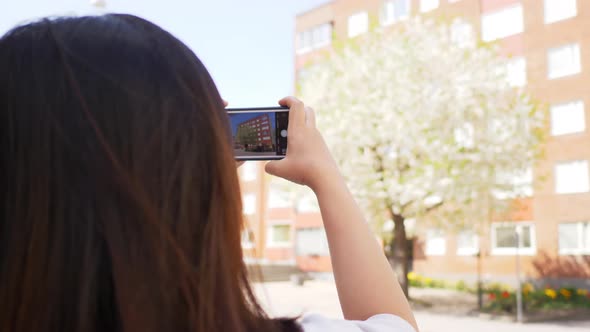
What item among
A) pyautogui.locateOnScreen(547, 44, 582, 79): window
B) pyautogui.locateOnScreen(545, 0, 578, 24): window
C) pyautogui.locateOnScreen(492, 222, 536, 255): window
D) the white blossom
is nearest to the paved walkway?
the white blossom

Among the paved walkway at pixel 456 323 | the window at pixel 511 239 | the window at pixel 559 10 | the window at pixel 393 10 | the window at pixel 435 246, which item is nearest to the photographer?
the paved walkway at pixel 456 323

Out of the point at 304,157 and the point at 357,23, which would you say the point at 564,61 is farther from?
the point at 304,157

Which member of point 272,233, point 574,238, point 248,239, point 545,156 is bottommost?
point 272,233

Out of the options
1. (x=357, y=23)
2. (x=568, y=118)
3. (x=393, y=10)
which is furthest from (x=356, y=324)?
(x=357, y=23)

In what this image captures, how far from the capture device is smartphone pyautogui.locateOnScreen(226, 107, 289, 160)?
5.50 ft

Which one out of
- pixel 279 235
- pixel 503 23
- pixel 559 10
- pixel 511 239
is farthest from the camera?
pixel 279 235

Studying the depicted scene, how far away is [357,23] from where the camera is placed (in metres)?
36.6

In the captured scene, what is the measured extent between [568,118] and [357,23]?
14810mm

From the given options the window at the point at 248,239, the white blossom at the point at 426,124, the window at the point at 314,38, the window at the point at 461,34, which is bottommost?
the window at the point at 248,239

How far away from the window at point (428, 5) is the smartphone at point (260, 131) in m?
32.2

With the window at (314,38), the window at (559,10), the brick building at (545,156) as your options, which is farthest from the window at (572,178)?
the window at (314,38)

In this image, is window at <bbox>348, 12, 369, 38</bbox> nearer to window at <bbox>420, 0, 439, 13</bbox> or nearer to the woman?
window at <bbox>420, 0, 439, 13</bbox>

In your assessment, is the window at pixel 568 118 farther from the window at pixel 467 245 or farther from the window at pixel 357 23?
the window at pixel 357 23

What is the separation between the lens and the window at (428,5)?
32.2 metres
